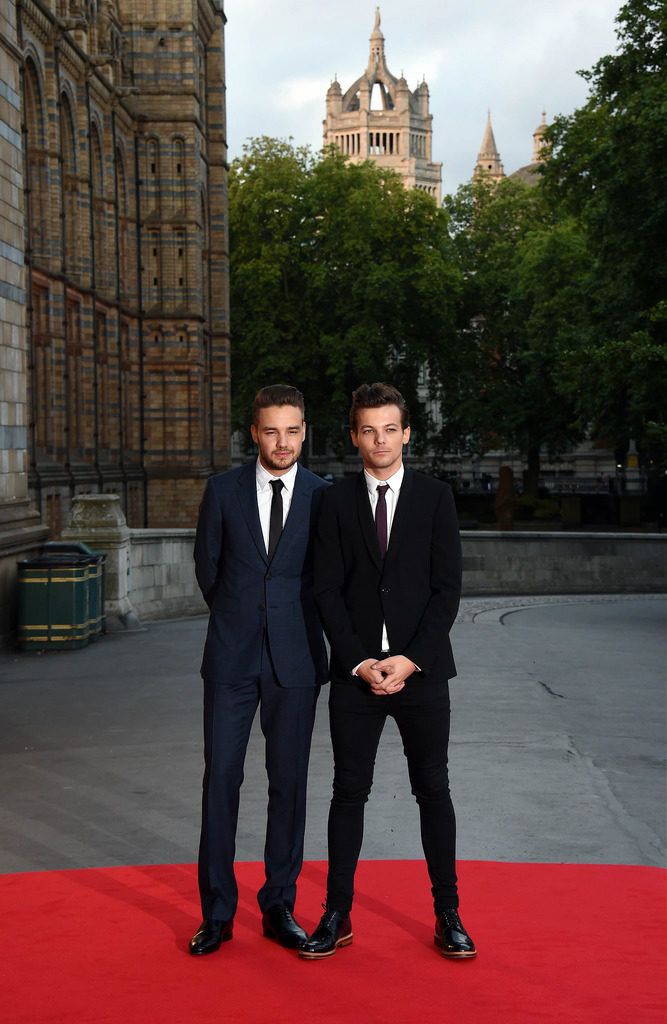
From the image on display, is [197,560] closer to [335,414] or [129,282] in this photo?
[129,282]

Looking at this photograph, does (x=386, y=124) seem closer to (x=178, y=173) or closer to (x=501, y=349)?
(x=501, y=349)

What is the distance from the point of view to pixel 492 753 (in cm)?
842

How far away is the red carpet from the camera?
428cm

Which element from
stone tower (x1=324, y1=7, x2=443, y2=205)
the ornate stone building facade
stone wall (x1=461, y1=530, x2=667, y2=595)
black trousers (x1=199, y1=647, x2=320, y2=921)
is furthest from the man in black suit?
stone tower (x1=324, y1=7, x2=443, y2=205)

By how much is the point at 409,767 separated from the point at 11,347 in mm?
10924

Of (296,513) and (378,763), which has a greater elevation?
(296,513)

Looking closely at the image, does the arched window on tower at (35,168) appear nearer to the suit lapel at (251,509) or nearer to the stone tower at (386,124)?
the suit lapel at (251,509)

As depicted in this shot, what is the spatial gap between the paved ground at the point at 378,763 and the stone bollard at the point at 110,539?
6.35ft

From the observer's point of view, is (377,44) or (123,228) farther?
(377,44)

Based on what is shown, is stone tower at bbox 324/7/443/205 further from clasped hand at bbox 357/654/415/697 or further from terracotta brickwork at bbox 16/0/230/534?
clasped hand at bbox 357/654/415/697

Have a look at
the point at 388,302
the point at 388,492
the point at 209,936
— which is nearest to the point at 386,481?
the point at 388,492

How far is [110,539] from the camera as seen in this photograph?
16375 mm

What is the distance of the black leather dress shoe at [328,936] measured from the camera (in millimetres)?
4730

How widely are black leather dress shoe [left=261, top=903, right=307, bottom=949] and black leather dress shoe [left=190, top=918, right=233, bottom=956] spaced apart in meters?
0.13
